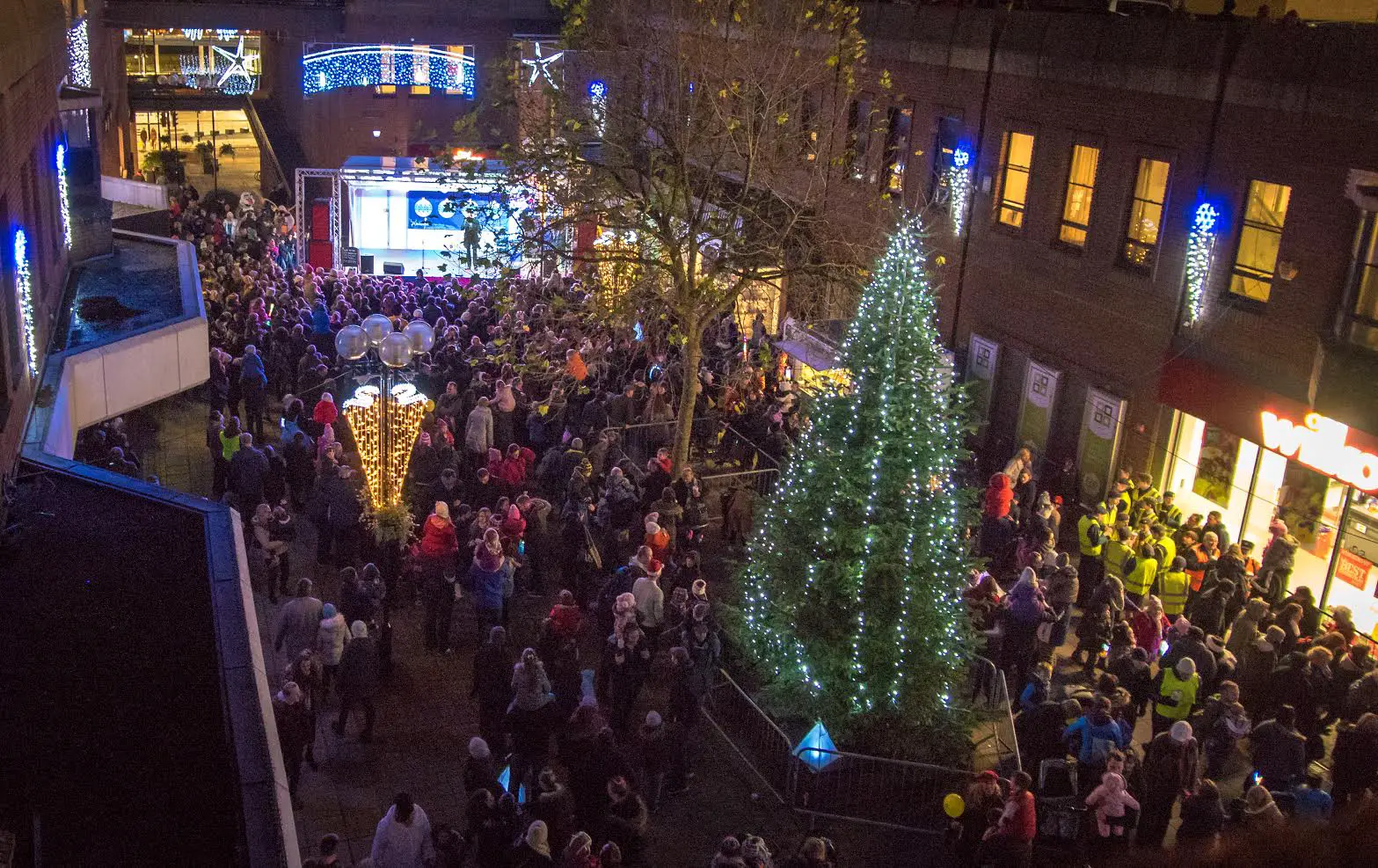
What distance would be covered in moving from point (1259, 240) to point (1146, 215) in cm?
224

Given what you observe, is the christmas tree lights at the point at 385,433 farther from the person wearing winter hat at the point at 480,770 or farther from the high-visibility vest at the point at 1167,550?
the high-visibility vest at the point at 1167,550

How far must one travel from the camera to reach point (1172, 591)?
1529 cm

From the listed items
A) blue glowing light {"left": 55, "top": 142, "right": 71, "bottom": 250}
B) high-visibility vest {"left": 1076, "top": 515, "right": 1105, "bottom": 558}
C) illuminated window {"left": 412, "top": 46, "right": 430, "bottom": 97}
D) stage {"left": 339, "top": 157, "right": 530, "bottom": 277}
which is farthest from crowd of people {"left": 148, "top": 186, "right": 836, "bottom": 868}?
illuminated window {"left": 412, "top": 46, "right": 430, "bottom": 97}

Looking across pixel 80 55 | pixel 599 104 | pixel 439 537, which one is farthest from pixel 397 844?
pixel 80 55

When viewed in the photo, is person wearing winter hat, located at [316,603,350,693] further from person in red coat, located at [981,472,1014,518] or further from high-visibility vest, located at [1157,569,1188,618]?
high-visibility vest, located at [1157,569,1188,618]

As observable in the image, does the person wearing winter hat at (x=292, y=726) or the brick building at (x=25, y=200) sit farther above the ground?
the brick building at (x=25, y=200)

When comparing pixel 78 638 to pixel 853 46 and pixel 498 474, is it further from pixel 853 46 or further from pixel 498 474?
pixel 853 46

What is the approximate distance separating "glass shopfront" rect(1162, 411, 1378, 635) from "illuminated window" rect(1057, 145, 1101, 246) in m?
3.67

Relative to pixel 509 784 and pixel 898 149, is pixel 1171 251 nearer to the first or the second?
pixel 898 149

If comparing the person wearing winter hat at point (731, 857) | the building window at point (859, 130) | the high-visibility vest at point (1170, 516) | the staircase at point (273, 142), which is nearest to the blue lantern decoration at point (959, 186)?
the building window at point (859, 130)

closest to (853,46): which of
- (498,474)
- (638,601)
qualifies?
(498,474)

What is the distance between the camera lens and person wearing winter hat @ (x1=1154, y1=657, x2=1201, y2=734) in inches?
492

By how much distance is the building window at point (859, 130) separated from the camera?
83.7ft

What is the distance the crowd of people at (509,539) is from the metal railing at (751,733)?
292mm
